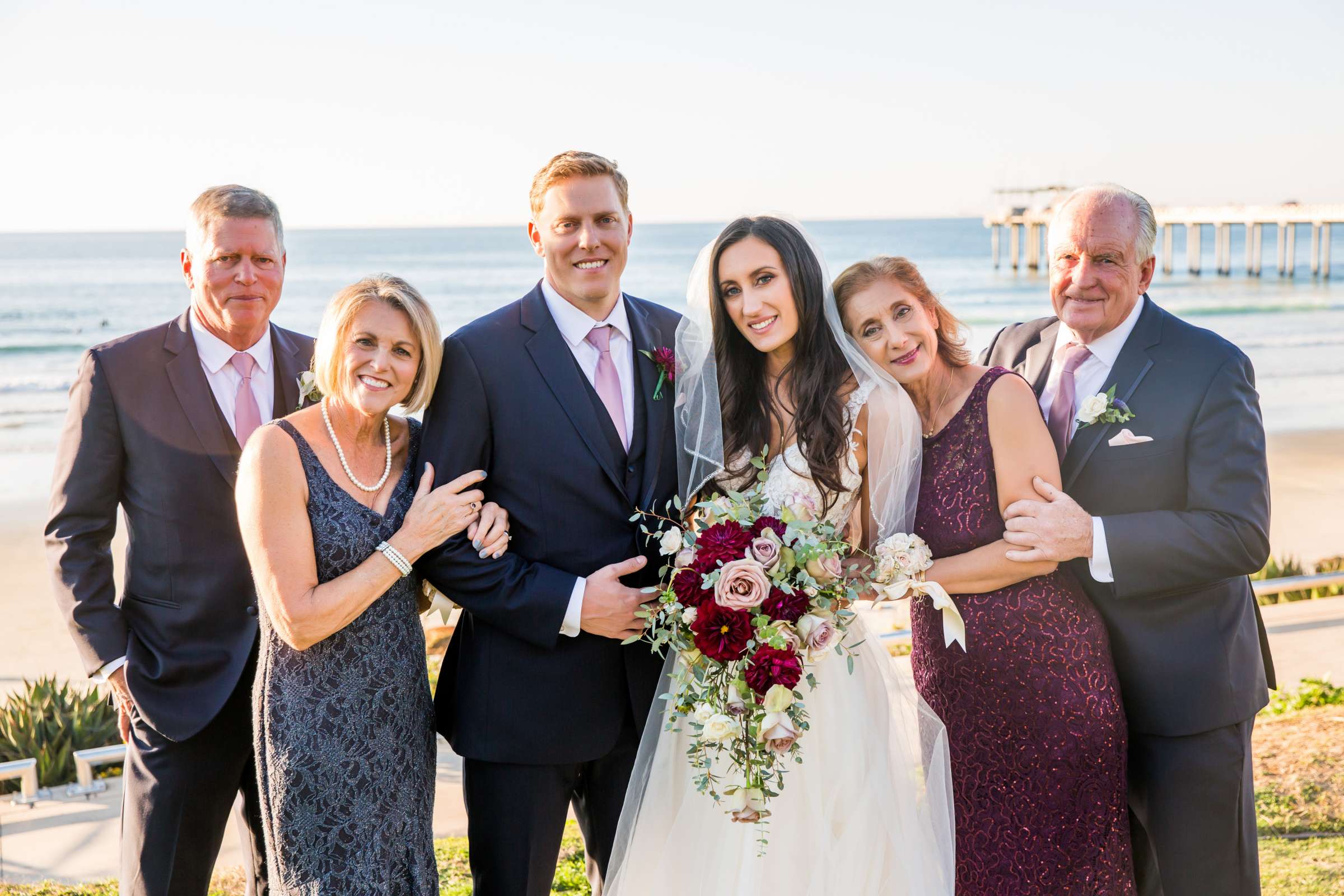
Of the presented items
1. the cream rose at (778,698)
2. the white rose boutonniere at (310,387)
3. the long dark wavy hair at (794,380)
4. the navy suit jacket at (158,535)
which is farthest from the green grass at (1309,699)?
the navy suit jacket at (158,535)

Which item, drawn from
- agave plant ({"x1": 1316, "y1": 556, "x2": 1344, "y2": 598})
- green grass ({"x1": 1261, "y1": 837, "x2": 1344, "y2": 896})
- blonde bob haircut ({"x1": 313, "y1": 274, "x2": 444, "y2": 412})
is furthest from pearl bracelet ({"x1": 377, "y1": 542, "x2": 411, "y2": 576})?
agave plant ({"x1": 1316, "y1": 556, "x2": 1344, "y2": 598})

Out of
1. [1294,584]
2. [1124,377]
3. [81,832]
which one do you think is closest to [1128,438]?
[1124,377]

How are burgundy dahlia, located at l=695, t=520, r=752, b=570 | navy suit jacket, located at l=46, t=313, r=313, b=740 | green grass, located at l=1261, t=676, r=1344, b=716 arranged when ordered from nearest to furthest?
1. burgundy dahlia, located at l=695, t=520, r=752, b=570
2. navy suit jacket, located at l=46, t=313, r=313, b=740
3. green grass, located at l=1261, t=676, r=1344, b=716

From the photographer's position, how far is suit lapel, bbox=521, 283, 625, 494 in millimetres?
3572

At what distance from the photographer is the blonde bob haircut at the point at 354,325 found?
3.38 meters

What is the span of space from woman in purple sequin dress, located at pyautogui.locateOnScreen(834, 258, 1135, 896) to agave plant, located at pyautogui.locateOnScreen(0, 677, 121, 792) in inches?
218

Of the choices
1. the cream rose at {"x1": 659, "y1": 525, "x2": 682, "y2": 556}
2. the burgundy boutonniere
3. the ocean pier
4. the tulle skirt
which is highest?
the ocean pier

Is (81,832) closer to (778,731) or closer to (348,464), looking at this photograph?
(348,464)

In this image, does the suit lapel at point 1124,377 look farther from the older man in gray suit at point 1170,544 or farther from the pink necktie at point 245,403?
the pink necktie at point 245,403

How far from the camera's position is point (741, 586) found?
3098 mm

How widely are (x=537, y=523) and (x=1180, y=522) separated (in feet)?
7.02

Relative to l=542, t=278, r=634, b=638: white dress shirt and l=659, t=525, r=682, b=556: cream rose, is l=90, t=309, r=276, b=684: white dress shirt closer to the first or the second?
l=542, t=278, r=634, b=638: white dress shirt

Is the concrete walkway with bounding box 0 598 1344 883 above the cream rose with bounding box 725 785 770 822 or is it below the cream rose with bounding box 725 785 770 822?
below

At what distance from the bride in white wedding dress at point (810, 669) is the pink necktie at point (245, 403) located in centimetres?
157
